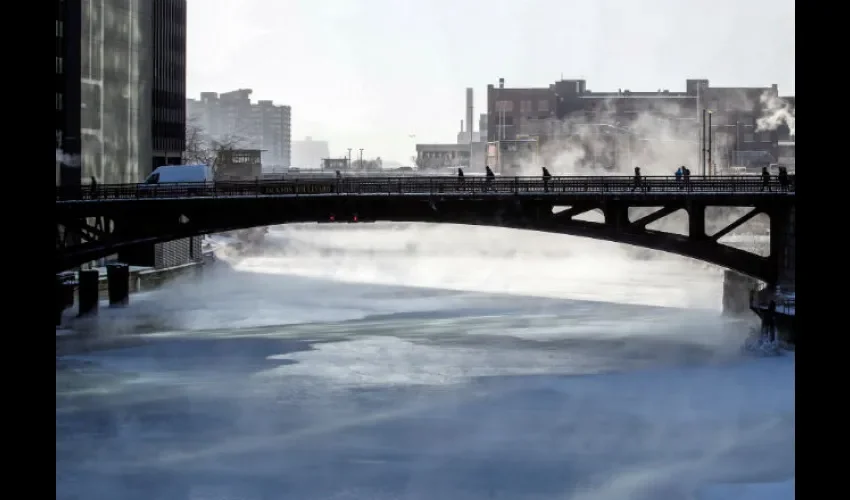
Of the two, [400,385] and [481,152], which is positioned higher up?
[481,152]

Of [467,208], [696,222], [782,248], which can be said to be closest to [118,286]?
[467,208]

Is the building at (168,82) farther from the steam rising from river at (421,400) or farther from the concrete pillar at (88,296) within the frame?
the concrete pillar at (88,296)

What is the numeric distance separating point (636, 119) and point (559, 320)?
10366 centimetres

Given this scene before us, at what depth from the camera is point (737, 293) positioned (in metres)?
69.2

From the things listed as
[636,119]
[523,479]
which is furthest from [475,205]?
[636,119]

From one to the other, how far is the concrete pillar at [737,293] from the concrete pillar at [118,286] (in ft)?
113

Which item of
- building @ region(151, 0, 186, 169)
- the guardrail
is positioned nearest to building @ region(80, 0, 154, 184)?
building @ region(151, 0, 186, 169)

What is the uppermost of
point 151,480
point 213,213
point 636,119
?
point 636,119

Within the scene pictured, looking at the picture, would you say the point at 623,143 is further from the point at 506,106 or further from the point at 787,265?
the point at 787,265

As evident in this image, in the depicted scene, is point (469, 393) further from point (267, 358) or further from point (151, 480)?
point (151, 480)

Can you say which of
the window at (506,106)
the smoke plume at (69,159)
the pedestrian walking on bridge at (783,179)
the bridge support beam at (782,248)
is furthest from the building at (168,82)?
the window at (506,106)

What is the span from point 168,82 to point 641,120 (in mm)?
79022

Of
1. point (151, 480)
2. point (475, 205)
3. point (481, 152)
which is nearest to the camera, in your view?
point (151, 480)
